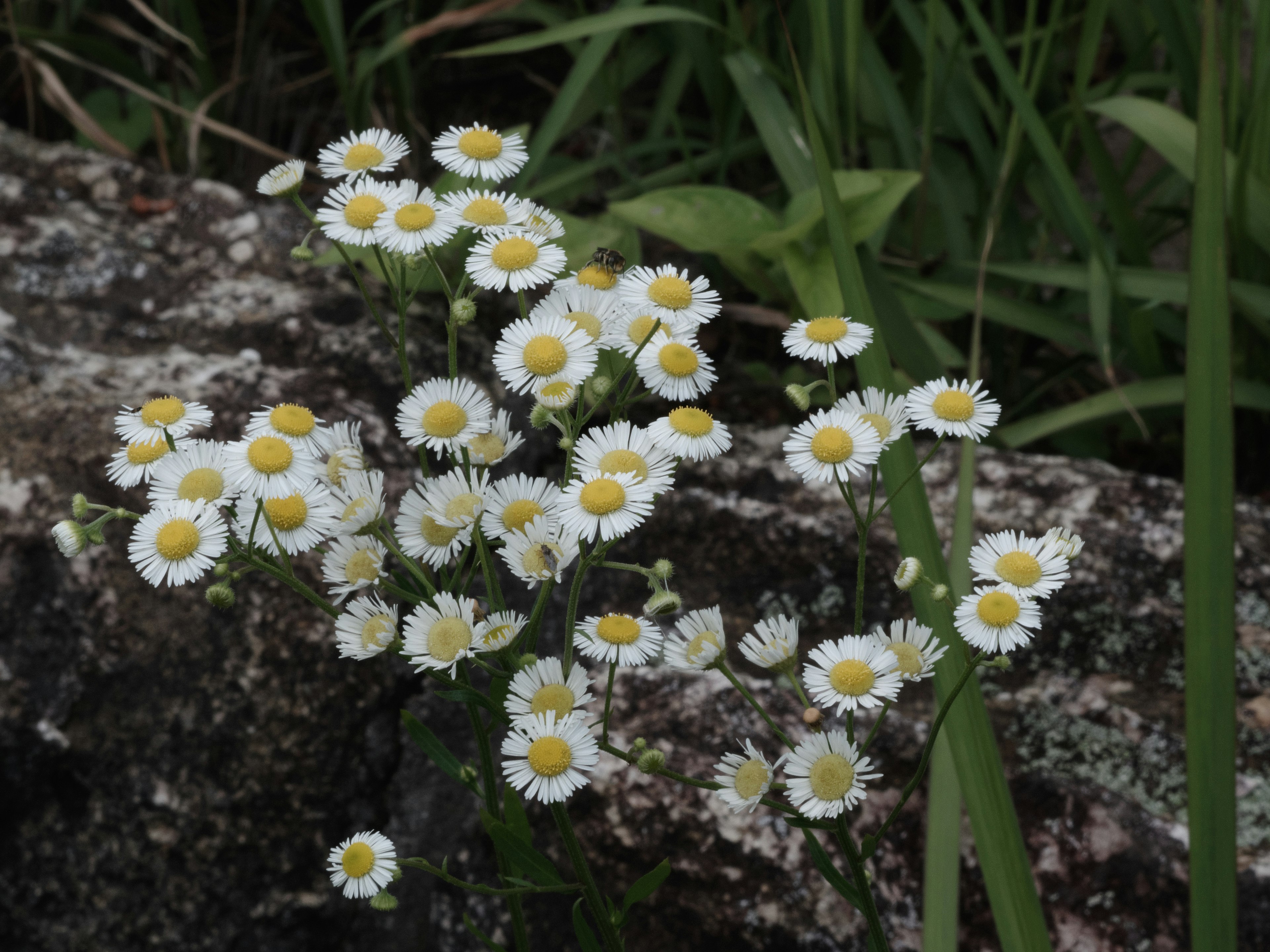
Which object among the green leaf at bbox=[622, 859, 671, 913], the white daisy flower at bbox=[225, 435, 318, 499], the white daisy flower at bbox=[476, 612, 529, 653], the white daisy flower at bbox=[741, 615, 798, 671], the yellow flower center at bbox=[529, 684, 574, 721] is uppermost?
the white daisy flower at bbox=[225, 435, 318, 499]

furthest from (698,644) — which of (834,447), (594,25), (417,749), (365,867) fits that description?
(594,25)

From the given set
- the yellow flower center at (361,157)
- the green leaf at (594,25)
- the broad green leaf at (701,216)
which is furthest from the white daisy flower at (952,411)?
the green leaf at (594,25)

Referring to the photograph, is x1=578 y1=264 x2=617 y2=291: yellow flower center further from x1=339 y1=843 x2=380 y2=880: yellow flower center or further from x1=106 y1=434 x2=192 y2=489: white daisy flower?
x1=339 y1=843 x2=380 y2=880: yellow flower center

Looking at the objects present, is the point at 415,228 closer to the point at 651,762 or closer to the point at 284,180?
the point at 284,180

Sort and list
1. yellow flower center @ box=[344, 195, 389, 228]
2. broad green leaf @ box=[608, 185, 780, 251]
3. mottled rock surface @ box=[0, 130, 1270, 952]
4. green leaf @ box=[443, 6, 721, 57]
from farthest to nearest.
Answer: green leaf @ box=[443, 6, 721, 57], broad green leaf @ box=[608, 185, 780, 251], mottled rock surface @ box=[0, 130, 1270, 952], yellow flower center @ box=[344, 195, 389, 228]

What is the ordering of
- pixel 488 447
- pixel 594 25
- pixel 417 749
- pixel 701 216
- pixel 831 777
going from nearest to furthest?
pixel 831 777, pixel 488 447, pixel 417 749, pixel 701 216, pixel 594 25

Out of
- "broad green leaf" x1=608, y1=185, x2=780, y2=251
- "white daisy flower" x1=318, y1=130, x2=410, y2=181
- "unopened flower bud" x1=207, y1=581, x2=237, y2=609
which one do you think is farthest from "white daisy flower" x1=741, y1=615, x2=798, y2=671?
"broad green leaf" x1=608, y1=185, x2=780, y2=251

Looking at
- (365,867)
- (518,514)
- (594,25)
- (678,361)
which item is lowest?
(365,867)

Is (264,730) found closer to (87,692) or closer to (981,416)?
(87,692)
